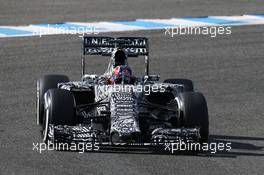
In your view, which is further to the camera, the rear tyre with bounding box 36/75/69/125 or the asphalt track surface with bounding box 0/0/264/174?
the rear tyre with bounding box 36/75/69/125

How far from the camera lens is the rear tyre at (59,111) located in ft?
53.3

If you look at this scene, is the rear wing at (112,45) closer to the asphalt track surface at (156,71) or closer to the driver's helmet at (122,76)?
the driver's helmet at (122,76)

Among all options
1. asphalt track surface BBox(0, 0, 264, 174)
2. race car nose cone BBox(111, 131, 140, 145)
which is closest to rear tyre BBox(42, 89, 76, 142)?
asphalt track surface BBox(0, 0, 264, 174)

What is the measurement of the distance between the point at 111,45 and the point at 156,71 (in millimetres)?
4772

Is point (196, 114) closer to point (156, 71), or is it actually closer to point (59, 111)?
point (59, 111)

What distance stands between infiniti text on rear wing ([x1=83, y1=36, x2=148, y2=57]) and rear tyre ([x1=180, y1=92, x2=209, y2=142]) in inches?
82.6

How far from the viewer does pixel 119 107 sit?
1634 cm

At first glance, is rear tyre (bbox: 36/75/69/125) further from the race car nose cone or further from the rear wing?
the race car nose cone

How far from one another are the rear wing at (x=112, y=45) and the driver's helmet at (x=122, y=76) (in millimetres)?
935

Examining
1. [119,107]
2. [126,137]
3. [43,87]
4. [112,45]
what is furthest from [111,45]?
[126,137]

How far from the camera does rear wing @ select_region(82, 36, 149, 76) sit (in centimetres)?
1828

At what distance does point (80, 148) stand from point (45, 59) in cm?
821

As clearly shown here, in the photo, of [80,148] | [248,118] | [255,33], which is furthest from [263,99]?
[255,33]

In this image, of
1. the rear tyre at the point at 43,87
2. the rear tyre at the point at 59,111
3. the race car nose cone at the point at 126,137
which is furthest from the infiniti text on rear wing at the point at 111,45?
the race car nose cone at the point at 126,137
